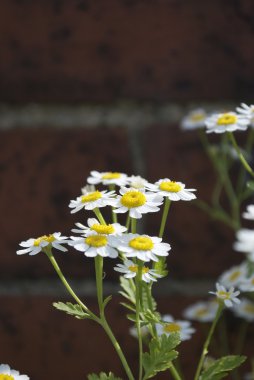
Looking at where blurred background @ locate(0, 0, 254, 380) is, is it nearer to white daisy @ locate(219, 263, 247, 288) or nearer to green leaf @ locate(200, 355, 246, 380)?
white daisy @ locate(219, 263, 247, 288)

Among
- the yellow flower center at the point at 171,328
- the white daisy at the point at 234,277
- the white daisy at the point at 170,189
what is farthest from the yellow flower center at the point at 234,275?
the white daisy at the point at 170,189

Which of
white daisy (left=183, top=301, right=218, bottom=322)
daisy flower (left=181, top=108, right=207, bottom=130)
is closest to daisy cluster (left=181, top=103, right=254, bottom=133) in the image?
daisy flower (left=181, top=108, right=207, bottom=130)

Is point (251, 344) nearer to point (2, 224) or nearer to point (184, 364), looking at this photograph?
point (184, 364)

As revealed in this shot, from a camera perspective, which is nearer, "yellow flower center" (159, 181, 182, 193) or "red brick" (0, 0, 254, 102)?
"yellow flower center" (159, 181, 182, 193)

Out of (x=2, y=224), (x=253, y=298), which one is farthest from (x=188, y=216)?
(x=2, y=224)

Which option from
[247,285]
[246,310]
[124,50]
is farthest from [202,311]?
[124,50]
